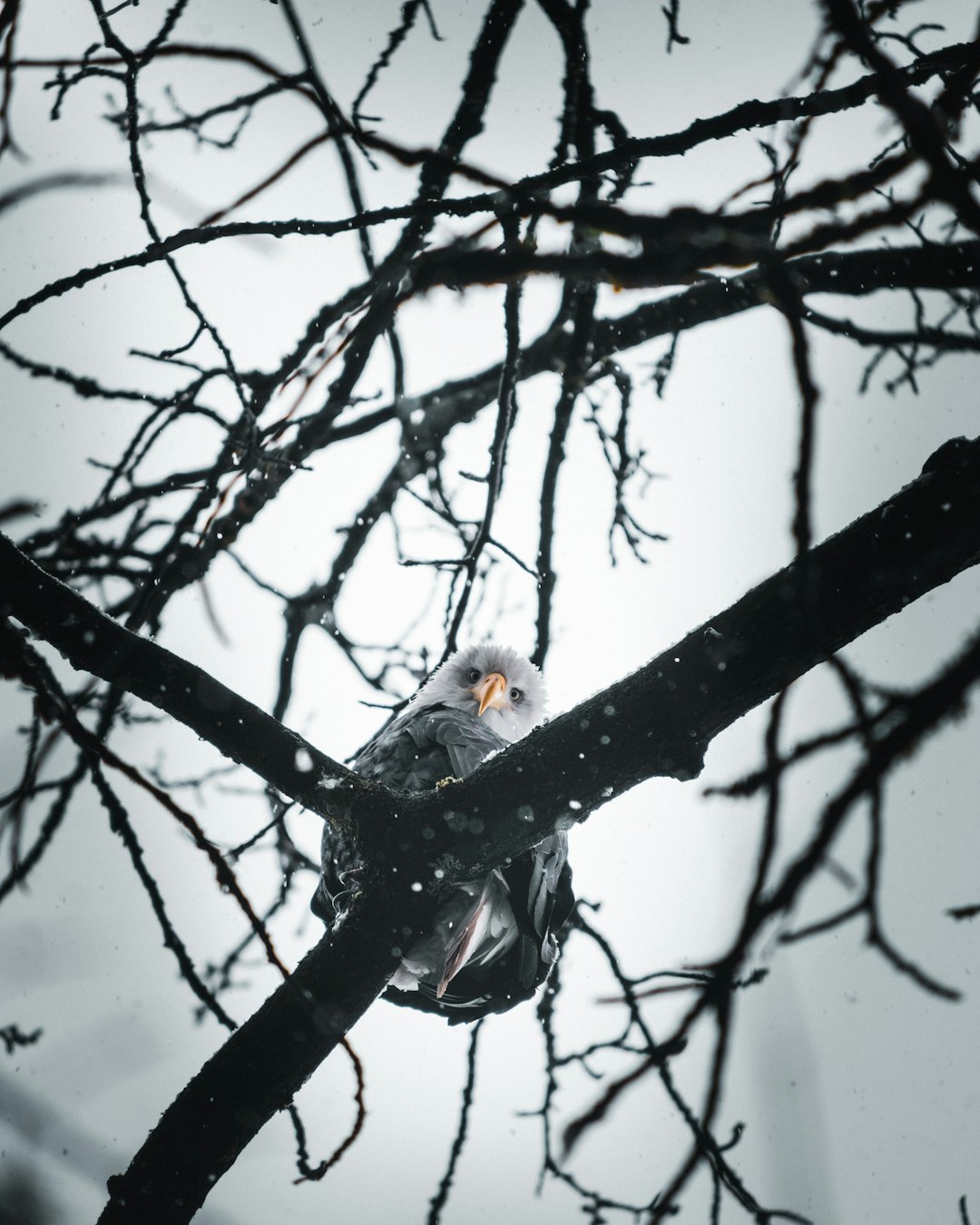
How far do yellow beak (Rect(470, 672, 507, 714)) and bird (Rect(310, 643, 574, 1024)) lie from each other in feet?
1.94

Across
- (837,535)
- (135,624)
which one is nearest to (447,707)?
(135,624)

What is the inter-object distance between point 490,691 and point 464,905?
5.28 ft

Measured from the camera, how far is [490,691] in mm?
3881

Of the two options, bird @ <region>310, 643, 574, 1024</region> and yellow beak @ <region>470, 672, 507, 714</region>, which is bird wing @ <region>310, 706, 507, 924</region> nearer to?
bird @ <region>310, 643, 574, 1024</region>

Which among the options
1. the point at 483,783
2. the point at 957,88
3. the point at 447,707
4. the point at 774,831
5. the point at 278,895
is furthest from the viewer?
the point at 447,707

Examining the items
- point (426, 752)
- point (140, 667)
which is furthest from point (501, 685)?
point (140, 667)

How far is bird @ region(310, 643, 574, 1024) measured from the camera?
226cm

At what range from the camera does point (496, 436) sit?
2361 millimetres

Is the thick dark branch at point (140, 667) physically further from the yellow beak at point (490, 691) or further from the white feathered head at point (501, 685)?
the white feathered head at point (501, 685)

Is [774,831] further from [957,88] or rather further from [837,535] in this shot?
[957,88]

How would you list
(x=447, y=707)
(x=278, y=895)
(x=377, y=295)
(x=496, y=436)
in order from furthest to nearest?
(x=447, y=707) < (x=278, y=895) < (x=496, y=436) < (x=377, y=295)

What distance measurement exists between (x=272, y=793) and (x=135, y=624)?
78cm

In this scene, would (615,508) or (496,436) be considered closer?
(496,436)

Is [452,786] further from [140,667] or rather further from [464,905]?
[464,905]
